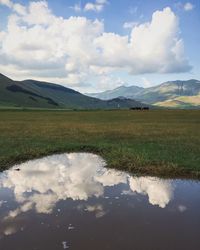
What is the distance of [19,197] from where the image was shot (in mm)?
16797

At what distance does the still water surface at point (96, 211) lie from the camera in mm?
11345

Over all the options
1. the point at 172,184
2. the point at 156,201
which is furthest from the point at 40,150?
the point at 156,201

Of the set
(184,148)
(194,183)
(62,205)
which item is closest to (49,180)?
(62,205)

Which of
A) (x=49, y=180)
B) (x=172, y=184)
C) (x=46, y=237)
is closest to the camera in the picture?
(x=46, y=237)

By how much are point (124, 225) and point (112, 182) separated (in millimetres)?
6979

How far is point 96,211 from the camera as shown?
14555 mm

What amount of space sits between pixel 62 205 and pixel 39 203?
1195 mm

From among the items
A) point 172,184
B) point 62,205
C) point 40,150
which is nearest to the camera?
point 62,205

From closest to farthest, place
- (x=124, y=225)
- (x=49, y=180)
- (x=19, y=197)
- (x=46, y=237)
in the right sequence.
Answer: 1. (x=46, y=237)
2. (x=124, y=225)
3. (x=19, y=197)
4. (x=49, y=180)

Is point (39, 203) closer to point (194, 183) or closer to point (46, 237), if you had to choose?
point (46, 237)

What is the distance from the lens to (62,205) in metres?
15.3

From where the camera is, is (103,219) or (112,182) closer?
(103,219)

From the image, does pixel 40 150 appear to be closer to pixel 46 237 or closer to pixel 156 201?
pixel 156 201

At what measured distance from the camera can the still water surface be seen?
11345 millimetres
